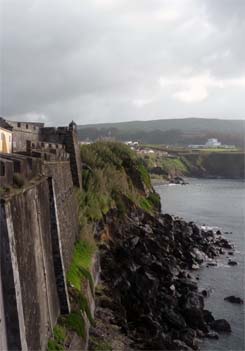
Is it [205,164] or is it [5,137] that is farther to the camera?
[205,164]

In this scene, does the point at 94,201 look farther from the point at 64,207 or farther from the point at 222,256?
the point at 222,256

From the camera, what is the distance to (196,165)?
13212cm

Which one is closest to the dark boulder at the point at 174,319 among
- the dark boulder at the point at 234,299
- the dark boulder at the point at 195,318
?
the dark boulder at the point at 195,318

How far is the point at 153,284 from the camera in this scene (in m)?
23.0

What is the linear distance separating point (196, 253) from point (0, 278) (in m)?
26.2

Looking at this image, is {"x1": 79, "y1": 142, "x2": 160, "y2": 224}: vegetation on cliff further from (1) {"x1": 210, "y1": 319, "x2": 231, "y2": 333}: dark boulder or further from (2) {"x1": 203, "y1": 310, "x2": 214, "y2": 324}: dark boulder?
(1) {"x1": 210, "y1": 319, "x2": 231, "y2": 333}: dark boulder

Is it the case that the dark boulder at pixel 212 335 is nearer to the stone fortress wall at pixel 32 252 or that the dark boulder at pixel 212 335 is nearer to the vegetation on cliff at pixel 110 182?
the stone fortress wall at pixel 32 252

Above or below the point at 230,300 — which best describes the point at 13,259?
above

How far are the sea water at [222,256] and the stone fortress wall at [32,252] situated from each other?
7.34 metres

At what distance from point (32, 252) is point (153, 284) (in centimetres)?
1218

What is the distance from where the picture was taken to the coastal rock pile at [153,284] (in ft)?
63.0

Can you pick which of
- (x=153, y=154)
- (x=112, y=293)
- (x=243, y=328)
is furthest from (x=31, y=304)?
(x=153, y=154)

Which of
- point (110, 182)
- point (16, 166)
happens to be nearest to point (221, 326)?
point (16, 166)

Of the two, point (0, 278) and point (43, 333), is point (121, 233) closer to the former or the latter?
point (43, 333)
